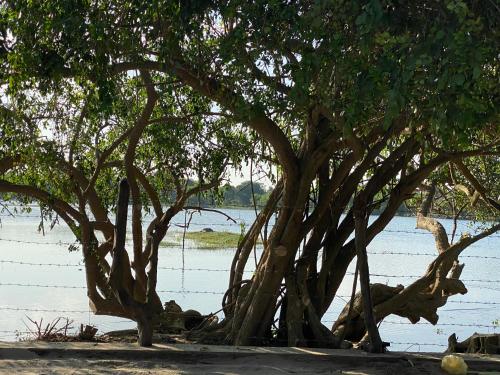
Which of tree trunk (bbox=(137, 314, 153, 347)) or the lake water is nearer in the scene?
tree trunk (bbox=(137, 314, 153, 347))

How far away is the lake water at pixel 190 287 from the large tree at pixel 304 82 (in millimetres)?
1607

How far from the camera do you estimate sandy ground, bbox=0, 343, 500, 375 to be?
675 centimetres

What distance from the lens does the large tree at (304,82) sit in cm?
490

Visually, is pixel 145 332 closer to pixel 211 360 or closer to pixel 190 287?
pixel 211 360

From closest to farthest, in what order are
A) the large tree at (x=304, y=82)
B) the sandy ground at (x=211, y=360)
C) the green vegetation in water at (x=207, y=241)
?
the large tree at (x=304, y=82)
the sandy ground at (x=211, y=360)
the green vegetation in water at (x=207, y=241)

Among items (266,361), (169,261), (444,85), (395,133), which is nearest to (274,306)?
(266,361)

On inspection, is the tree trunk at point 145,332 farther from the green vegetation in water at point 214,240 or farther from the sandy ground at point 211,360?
the green vegetation in water at point 214,240

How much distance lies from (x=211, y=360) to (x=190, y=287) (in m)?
9.27

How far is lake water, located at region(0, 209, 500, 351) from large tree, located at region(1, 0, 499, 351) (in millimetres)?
1607

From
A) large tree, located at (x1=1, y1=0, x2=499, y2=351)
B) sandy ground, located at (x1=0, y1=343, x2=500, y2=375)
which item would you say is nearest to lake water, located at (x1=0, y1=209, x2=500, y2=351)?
large tree, located at (x1=1, y1=0, x2=499, y2=351)

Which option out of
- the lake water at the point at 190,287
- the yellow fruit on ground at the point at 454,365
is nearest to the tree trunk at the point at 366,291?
the yellow fruit on ground at the point at 454,365

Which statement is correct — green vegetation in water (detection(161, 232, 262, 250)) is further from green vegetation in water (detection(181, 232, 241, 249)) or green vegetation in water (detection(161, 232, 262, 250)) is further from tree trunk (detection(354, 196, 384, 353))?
tree trunk (detection(354, 196, 384, 353))

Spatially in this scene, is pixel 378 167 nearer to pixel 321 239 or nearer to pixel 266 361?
pixel 321 239

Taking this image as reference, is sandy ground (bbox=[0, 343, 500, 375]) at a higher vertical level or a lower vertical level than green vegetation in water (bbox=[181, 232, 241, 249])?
lower
